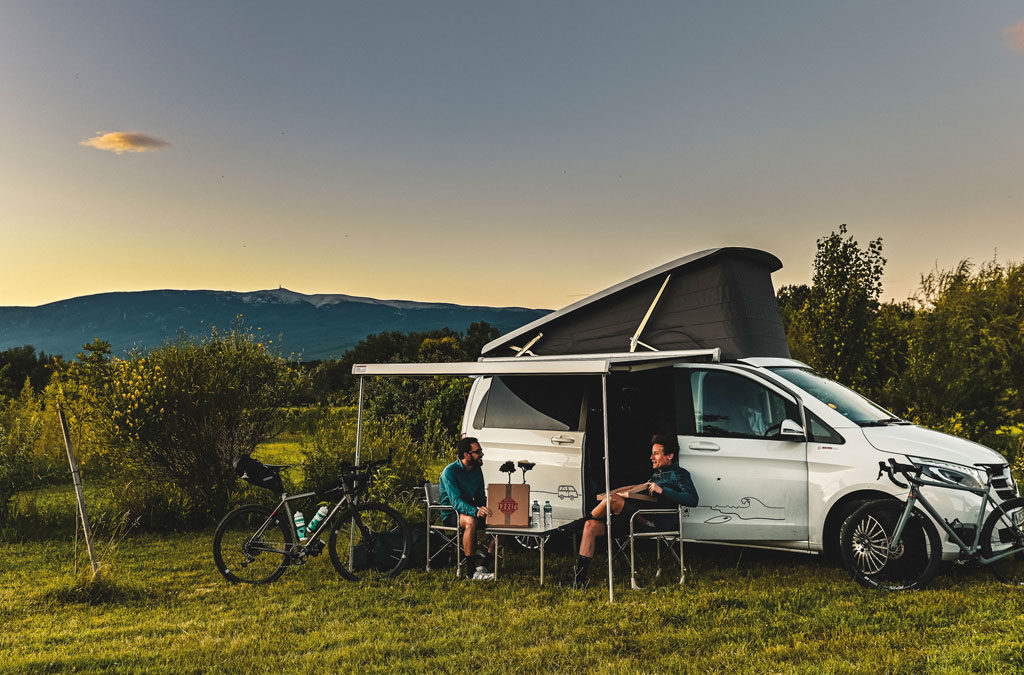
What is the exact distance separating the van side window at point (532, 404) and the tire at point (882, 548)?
2642mm

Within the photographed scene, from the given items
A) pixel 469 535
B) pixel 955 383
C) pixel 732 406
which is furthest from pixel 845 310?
pixel 469 535

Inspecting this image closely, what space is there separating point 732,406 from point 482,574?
9.19ft

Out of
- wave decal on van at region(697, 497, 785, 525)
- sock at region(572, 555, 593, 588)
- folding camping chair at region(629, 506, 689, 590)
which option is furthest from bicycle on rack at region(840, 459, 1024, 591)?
sock at region(572, 555, 593, 588)

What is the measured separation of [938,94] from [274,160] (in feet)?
43.4

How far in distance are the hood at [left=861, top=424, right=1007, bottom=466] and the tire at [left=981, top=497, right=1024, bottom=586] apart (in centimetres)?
41

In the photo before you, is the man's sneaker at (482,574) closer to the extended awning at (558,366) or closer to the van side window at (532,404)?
the van side window at (532,404)

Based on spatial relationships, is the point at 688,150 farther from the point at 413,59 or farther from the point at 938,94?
the point at 413,59

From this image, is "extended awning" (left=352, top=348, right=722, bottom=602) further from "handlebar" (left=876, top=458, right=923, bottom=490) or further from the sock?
"handlebar" (left=876, top=458, right=923, bottom=490)

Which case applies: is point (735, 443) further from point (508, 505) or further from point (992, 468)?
point (508, 505)

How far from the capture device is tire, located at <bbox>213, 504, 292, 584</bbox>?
7.63 meters

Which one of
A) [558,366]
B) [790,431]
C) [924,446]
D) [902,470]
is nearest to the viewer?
[902,470]

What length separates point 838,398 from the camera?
7.50 m

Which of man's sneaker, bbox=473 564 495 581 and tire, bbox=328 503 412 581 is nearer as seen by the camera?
man's sneaker, bbox=473 564 495 581

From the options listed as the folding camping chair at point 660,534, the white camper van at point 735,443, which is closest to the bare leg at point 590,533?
the folding camping chair at point 660,534
